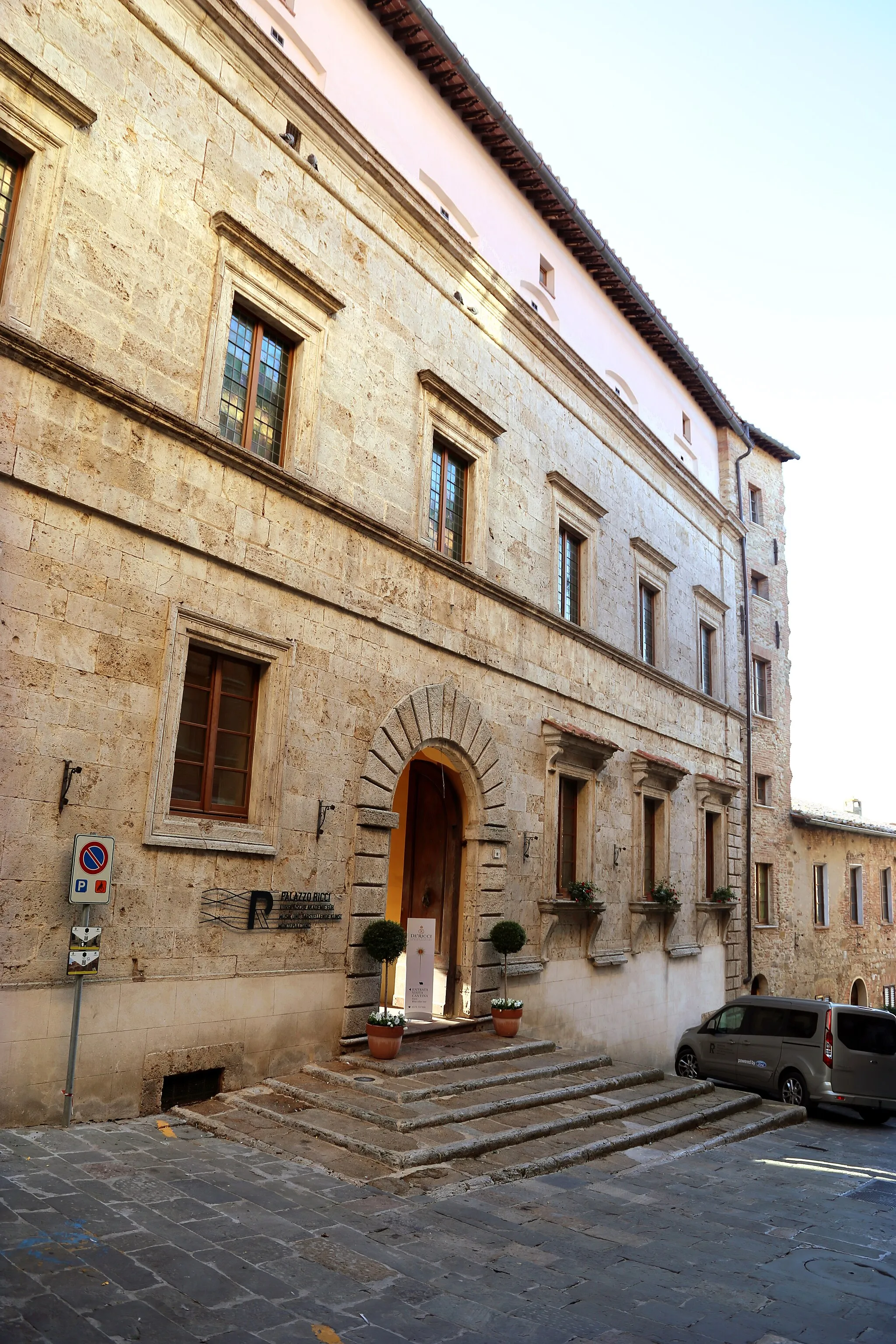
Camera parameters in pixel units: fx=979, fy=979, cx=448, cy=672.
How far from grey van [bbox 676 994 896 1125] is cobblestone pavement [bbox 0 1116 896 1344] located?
16.4 ft

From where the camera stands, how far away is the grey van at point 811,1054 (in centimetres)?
1269

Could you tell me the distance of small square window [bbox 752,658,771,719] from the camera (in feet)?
84.5

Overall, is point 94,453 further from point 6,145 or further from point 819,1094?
point 819,1094

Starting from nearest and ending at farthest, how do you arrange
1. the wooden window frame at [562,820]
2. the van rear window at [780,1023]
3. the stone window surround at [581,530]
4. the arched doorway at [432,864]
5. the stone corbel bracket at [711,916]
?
the arched doorway at [432,864]
the van rear window at [780,1023]
the wooden window frame at [562,820]
the stone window surround at [581,530]
the stone corbel bracket at [711,916]

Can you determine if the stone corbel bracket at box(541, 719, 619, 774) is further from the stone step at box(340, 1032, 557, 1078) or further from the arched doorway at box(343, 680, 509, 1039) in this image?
the stone step at box(340, 1032, 557, 1078)

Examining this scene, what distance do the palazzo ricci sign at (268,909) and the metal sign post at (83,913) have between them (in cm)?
120

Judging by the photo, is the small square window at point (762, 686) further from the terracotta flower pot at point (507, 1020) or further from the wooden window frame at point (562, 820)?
the terracotta flower pot at point (507, 1020)

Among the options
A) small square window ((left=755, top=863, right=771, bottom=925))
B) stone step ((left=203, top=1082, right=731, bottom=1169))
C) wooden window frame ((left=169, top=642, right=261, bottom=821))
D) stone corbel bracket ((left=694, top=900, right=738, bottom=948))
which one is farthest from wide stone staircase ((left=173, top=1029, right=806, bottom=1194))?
small square window ((left=755, top=863, right=771, bottom=925))

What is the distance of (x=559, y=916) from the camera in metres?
14.6

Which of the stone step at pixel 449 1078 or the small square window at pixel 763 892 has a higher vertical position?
the small square window at pixel 763 892

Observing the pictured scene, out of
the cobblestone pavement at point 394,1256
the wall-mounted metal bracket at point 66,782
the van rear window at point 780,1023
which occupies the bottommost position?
the cobblestone pavement at point 394,1256

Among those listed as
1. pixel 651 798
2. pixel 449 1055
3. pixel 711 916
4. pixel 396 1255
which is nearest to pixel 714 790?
pixel 711 916

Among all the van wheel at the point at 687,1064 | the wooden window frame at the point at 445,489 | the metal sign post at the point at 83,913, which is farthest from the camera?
the van wheel at the point at 687,1064

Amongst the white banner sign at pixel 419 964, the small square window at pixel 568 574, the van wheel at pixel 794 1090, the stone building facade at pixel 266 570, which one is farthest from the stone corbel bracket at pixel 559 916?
the small square window at pixel 568 574
